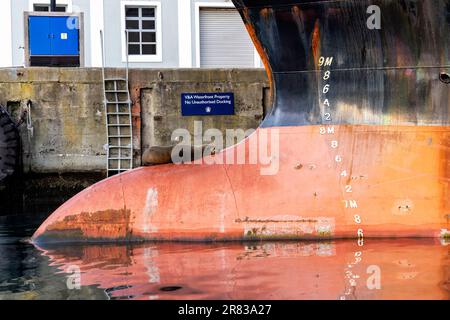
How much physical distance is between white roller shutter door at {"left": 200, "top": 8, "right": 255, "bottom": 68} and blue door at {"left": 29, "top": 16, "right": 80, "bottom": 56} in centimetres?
360

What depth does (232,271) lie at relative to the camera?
18.2ft

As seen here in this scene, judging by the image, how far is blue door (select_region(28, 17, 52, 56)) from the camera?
54.8 ft

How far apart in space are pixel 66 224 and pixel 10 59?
12376 mm

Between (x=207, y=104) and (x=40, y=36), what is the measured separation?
5.53 m

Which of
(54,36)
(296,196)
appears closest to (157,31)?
(54,36)

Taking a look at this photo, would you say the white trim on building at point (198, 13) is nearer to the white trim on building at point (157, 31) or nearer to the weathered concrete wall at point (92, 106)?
the white trim on building at point (157, 31)

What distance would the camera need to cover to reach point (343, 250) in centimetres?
626

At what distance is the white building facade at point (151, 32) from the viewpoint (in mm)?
18656

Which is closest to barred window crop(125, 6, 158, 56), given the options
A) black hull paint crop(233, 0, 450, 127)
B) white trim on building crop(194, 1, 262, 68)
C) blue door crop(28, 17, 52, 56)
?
white trim on building crop(194, 1, 262, 68)

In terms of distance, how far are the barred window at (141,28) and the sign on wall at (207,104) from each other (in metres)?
6.23

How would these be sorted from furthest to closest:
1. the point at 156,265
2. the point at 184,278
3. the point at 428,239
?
the point at 428,239, the point at 156,265, the point at 184,278
